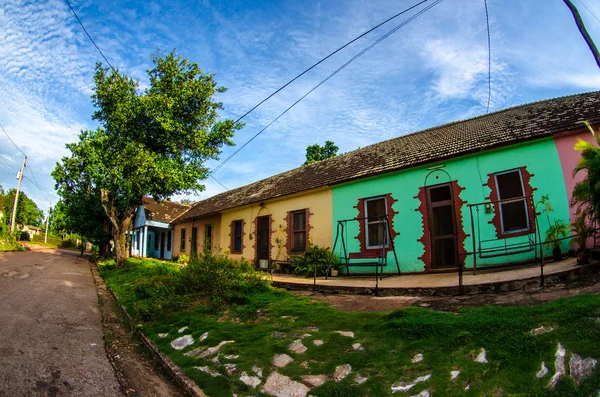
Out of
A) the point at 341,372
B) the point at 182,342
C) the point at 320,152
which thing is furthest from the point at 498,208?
the point at 320,152

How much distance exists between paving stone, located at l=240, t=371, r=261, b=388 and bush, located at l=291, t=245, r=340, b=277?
7.85m

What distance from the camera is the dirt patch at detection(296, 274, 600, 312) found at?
17.0ft

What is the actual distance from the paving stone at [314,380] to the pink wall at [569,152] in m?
8.44

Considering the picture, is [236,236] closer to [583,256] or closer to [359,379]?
[583,256]

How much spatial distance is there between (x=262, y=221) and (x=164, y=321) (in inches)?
398

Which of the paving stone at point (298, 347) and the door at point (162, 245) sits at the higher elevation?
the door at point (162, 245)

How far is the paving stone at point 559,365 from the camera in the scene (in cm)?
285

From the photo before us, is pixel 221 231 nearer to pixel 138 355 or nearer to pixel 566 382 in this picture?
pixel 138 355

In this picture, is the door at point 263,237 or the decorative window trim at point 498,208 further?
the door at point 263,237

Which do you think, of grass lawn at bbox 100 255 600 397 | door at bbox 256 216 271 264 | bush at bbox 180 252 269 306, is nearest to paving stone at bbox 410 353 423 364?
grass lawn at bbox 100 255 600 397

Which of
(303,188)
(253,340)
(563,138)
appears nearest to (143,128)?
(303,188)

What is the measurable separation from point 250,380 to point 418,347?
1938 millimetres

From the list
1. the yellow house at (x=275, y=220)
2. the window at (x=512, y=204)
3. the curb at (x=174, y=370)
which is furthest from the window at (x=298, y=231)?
the curb at (x=174, y=370)

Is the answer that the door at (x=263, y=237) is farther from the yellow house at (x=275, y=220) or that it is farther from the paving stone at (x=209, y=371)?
the paving stone at (x=209, y=371)
